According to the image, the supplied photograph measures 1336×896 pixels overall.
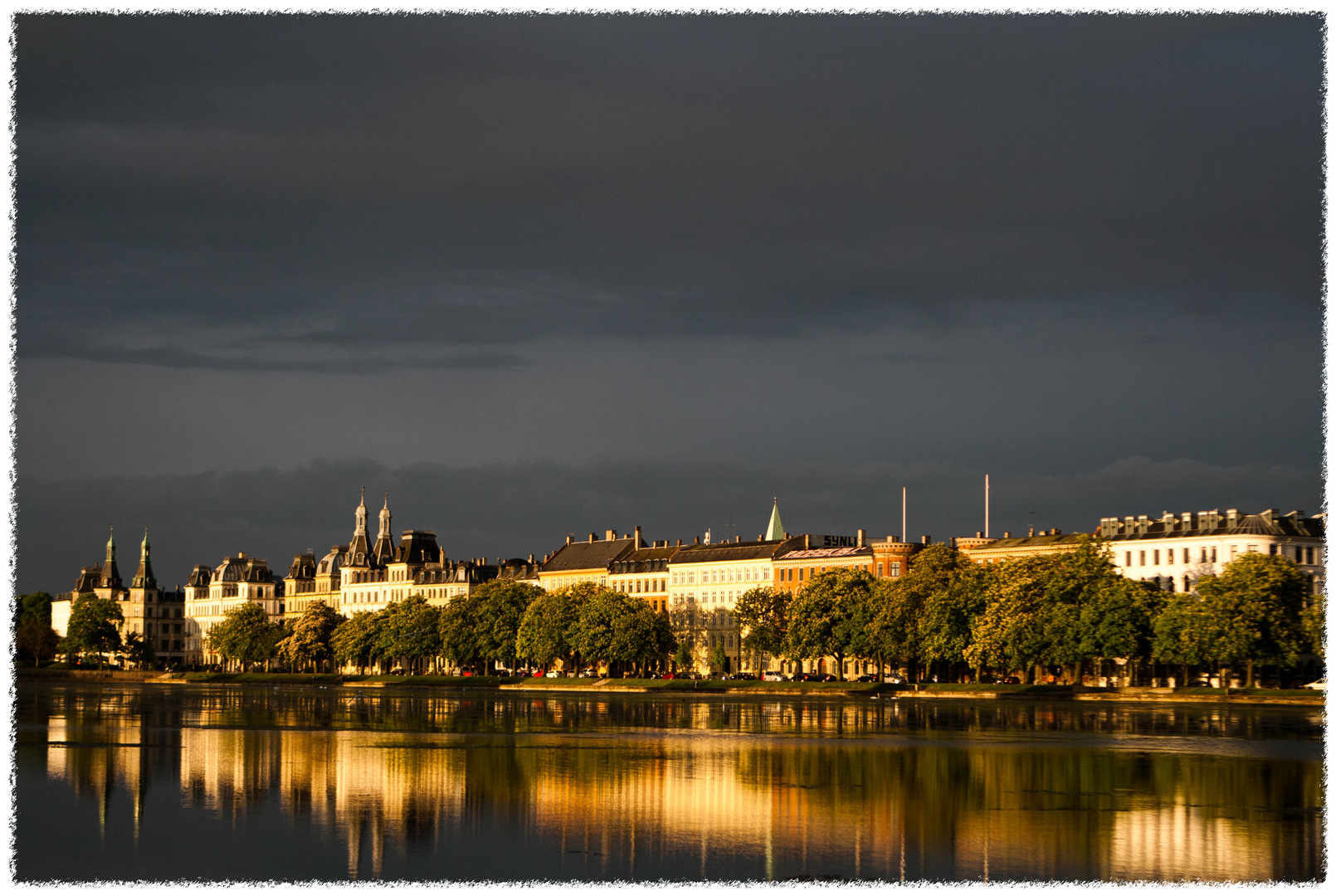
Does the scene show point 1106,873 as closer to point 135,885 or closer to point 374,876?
point 374,876

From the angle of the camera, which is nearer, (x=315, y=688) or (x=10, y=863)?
(x=10, y=863)

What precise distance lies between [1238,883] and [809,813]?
40.8ft

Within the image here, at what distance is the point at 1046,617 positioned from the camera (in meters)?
130

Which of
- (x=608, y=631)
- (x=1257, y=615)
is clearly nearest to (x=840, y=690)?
(x=608, y=631)

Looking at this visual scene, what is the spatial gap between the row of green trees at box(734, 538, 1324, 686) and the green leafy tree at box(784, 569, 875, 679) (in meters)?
0.14

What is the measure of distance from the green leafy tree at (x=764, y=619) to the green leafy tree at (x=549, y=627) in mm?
17585

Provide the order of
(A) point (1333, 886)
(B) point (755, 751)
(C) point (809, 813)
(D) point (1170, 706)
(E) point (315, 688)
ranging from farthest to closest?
(E) point (315, 688), (D) point (1170, 706), (B) point (755, 751), (C) point (809, 813), (A) point (1333, 886)

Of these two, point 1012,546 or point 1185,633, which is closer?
point 1185,633

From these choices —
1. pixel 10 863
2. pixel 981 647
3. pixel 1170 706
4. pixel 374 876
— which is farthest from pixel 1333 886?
pixel 981 647

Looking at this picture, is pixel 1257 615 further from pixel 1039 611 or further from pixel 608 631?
pixel 608 631

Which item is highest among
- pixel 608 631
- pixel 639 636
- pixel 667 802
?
pixel 667 802

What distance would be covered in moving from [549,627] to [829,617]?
3729cm

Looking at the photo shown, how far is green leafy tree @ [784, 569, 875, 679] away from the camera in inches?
5999

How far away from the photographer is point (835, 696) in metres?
138
